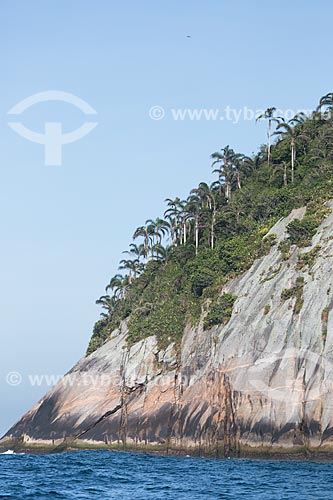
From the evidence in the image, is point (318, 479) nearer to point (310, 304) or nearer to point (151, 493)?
point (151, 493)

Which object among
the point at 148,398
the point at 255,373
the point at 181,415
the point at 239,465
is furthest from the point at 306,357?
the point at 148,398

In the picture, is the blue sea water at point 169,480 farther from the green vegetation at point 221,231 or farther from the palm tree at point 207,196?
the palm tree at point 207,196

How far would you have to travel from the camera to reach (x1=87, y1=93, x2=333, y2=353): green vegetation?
82.8 m

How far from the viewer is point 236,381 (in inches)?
2584

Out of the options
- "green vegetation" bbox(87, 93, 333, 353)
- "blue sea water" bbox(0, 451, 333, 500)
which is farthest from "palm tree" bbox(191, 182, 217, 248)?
"blue sea water" bbox(0, 451, 333, 500)

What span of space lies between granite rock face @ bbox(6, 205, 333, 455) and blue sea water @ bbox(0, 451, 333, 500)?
155 inches

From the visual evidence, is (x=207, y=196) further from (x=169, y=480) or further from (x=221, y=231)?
(x=169, y=480)

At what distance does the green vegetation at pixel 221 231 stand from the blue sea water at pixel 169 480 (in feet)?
58.8

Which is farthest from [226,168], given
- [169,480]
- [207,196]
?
[169,480]

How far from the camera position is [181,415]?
7069 centimetres

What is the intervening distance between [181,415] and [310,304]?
16319mm

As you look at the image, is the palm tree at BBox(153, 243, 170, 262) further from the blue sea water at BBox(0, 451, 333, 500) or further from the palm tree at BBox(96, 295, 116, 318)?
the blue sea water at BBox(0, 451, 333, 500)

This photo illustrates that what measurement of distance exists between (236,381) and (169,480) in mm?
21044

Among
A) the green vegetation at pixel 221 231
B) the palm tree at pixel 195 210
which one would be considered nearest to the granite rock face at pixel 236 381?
the green vegetation at pixel 221 231
